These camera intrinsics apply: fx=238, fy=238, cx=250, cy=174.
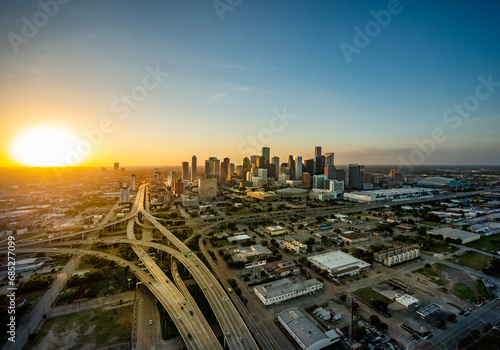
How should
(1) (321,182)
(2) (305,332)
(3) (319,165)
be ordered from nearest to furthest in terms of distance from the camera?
(2) (305,332) → (1) (321,182) → (3) (319,165)

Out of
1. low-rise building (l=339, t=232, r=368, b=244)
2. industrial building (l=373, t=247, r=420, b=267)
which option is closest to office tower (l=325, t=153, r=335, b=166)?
low-rise building (l=339, t=232, r=368, b=244)

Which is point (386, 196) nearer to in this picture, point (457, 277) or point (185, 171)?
point (457, 277)

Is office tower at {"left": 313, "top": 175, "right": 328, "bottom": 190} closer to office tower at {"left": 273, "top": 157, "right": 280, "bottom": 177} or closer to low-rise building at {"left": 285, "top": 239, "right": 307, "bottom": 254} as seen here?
office tower at {"left": 273, "top": 157, "right": 280, "bottom": 177}

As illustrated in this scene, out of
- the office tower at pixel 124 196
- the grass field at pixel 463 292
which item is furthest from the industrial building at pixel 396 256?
the office tower at pixel 124 196

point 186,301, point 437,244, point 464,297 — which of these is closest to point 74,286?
point 186,301

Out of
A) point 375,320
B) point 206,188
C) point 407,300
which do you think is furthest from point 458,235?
point 206,188

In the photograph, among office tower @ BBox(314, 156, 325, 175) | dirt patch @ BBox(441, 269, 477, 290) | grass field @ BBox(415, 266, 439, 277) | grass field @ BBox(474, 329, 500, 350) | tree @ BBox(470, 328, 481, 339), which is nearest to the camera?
grass field @ BBox(474, 329, 500, 350)
